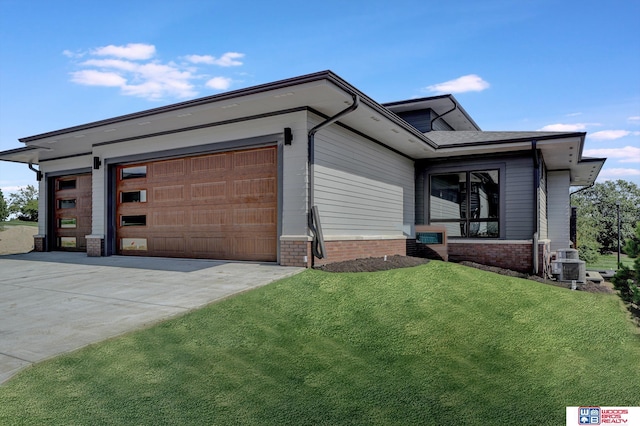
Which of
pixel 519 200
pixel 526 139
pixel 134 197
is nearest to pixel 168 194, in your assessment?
pixel 134 197

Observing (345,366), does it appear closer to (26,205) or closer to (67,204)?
(67,204)

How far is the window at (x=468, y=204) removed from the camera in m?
13.0

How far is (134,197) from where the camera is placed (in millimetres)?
11969

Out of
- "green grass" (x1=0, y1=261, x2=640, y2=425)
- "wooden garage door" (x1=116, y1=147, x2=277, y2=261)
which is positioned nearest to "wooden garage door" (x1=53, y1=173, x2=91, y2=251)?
"wooden garage door" (x1=116, y1=147, x2=277, y2=261)

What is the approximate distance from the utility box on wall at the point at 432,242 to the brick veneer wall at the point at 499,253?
498mm

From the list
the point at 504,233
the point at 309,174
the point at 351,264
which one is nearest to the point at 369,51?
the point at 309,174

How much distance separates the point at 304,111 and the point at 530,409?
261 inches

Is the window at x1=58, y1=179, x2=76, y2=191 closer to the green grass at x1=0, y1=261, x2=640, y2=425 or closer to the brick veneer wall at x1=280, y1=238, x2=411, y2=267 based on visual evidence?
the brick veneer wall at x1=280, y1=238, x2=411, y2=267

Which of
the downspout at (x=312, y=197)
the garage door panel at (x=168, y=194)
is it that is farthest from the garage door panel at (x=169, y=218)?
the downspout at (x=312, y=197)

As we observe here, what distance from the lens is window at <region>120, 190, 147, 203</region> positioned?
11688 mm

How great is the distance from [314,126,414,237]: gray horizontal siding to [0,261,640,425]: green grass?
3.11m

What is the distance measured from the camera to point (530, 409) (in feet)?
11.6

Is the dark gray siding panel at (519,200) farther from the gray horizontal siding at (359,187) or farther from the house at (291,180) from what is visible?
the gray horizontal siding at (359,187)

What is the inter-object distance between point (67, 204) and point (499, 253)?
14.6 metres
